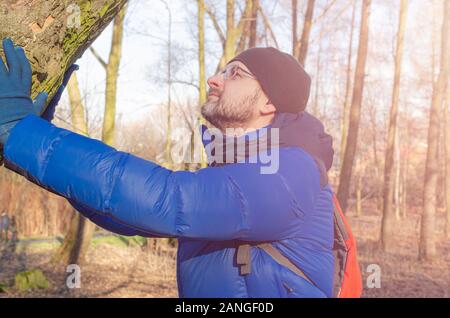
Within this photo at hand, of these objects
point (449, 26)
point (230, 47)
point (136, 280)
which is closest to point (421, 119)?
point (449, 26)

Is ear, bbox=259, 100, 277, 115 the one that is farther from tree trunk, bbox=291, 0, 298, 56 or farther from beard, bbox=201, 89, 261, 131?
tree trunk, bbox=291, 0, 298, 56

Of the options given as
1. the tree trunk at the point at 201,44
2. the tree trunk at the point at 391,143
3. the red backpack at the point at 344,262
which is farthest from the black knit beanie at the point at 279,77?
the tree trunk at the point at 391,143

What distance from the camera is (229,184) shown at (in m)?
1.04

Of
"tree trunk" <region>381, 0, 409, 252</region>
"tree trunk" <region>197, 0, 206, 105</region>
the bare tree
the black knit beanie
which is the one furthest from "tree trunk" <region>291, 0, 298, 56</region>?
the black knit beanie

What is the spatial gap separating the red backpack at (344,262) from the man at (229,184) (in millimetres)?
62

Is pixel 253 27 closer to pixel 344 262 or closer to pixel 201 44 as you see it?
pixel 201 44

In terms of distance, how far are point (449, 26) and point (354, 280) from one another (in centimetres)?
1282

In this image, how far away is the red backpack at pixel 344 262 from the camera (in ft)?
4.40

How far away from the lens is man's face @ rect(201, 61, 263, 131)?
1.34m

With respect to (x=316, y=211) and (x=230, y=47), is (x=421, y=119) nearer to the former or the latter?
(x=230, y=47)

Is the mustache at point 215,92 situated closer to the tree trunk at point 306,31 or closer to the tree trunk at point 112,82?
Answer: the tree trunk at point 112,82

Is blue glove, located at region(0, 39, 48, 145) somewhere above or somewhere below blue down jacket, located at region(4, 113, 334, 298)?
above

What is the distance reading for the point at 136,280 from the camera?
8.94 metres

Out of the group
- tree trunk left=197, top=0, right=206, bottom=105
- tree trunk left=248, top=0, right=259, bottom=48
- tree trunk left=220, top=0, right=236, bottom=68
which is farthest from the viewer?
tree trunk left=248, top=0, right=259, bottom=48
